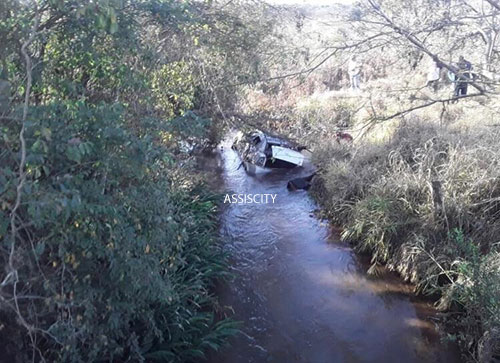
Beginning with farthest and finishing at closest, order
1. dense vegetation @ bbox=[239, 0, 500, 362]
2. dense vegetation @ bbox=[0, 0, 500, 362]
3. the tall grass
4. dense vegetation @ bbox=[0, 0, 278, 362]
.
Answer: the tall grass < dense vegetation @ bbox=[239, 0, 500, 362] < dense vegetation @ bbox=[0, 0, 500, 362] < dense vegetation @ bbox=[0, 0, 278, 362]

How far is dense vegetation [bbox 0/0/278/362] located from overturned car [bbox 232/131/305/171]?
21.2 feet

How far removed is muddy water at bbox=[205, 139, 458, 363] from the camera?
5.75m

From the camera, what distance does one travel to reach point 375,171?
9.23m

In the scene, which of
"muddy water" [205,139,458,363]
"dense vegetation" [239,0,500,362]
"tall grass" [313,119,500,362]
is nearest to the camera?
"dense vegetation" [239,0,500,362]

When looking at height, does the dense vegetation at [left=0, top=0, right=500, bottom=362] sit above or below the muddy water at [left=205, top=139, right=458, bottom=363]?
above

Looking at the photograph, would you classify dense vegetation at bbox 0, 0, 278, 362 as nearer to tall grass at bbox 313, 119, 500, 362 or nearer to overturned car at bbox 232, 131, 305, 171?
tall grass at bbox 313, 119, 500, 362

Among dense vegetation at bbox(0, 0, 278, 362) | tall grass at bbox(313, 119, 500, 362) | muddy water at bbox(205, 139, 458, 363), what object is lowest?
muddy water at bbox(205, 139, 458, 363)

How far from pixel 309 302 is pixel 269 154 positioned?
5.73 metres

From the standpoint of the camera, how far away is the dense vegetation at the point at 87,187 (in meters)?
2.99

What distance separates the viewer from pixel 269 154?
39.3ft

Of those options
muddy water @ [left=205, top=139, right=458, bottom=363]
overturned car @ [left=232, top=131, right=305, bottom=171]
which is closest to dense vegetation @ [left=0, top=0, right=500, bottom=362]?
muddy water @ [left=205, top=139, right=458, bottom=363]

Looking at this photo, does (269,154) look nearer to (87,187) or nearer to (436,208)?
(436,208)

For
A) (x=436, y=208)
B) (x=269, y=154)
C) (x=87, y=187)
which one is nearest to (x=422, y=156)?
(x=436, y=208)

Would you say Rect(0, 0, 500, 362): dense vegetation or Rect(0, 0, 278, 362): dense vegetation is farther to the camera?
Rect(0, 0, 500, 362): dense vegetation
